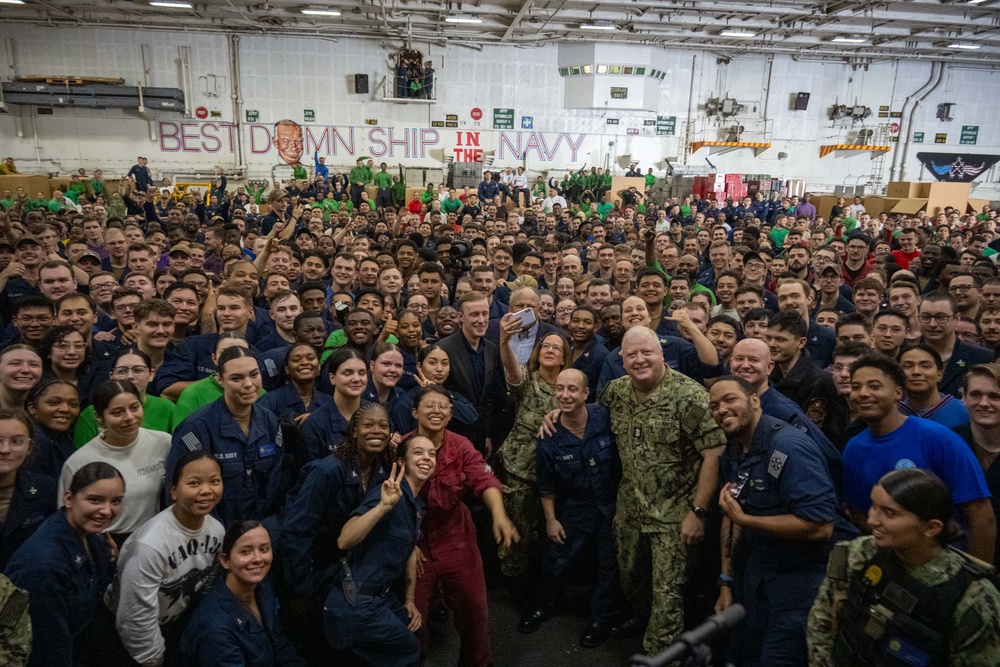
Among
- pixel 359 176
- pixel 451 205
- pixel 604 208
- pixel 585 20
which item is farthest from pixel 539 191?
pixel 359 176

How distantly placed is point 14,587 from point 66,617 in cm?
32

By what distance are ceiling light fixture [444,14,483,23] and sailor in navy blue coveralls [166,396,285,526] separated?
16.6m

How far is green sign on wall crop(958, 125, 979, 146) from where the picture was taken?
2409 cm

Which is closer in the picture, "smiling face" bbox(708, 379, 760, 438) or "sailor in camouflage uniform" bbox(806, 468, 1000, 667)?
"sailor in camouflage uniform" bbox(806, 468, 1000, 667)

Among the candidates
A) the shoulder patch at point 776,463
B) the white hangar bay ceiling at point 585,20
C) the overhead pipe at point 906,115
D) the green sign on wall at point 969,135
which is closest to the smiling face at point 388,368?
the shoulder patch at point 776,463

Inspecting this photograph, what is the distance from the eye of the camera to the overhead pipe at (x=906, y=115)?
2347 centimetres

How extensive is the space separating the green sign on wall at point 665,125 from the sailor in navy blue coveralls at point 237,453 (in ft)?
71.5

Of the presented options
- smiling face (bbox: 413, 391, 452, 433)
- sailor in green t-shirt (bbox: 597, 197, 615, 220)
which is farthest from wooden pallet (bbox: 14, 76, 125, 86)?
smiling face (bbox: 413, 391, 452, 433)

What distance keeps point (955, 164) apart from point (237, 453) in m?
29.4

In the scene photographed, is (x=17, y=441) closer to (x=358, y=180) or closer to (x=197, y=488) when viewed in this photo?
(x=197, y=488)

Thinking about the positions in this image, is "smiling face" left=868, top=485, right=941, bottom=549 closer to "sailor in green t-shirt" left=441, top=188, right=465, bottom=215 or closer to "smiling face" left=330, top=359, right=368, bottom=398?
"smiling face" left=330, top=359, right=368, bottom=398

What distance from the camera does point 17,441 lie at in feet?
9.36

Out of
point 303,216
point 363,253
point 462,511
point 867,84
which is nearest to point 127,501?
point 462,511

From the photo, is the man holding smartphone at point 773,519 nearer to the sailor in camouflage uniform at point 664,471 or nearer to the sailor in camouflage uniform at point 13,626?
the sailor in camouflage uniform at point 664,471
